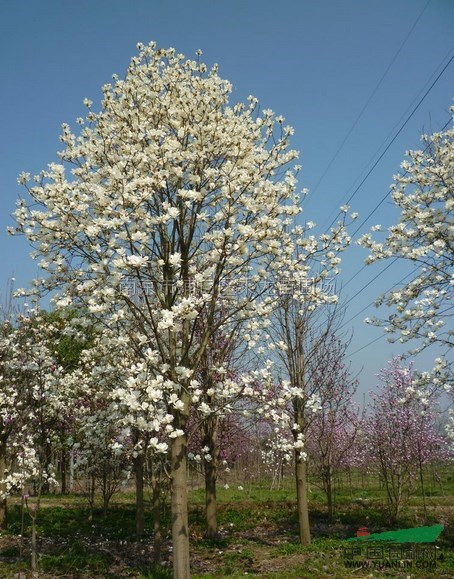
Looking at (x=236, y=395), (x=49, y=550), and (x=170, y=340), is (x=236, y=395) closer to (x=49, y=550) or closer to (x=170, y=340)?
(x=170, y=340)

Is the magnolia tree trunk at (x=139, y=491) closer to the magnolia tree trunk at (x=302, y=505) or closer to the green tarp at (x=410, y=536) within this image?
the magnolia tree trunk at (x=302, y=505)

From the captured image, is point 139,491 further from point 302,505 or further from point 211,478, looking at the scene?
point 302,505

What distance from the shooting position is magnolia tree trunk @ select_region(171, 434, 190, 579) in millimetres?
6832

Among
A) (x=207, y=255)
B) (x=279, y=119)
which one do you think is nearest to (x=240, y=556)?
(x=207, y=255)

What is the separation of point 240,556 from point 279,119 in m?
8.86

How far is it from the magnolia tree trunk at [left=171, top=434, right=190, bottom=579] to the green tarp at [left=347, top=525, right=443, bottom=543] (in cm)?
690

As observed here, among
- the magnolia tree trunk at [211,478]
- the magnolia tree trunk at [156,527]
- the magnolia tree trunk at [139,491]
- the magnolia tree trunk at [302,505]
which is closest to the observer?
the magnolia tree trunk at [156,527]

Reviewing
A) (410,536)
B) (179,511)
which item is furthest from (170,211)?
(410,536)

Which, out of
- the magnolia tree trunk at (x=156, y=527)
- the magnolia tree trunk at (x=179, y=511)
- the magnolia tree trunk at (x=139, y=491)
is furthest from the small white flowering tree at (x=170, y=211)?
the magnolia tree trunk at (x=139, y=491)

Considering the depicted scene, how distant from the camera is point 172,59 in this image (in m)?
8.04

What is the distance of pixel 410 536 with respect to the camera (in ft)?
42.2

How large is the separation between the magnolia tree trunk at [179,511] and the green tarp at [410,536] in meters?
6.90

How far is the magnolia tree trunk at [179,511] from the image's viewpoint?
6.83m

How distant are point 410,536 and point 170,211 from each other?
1096 centimetres
